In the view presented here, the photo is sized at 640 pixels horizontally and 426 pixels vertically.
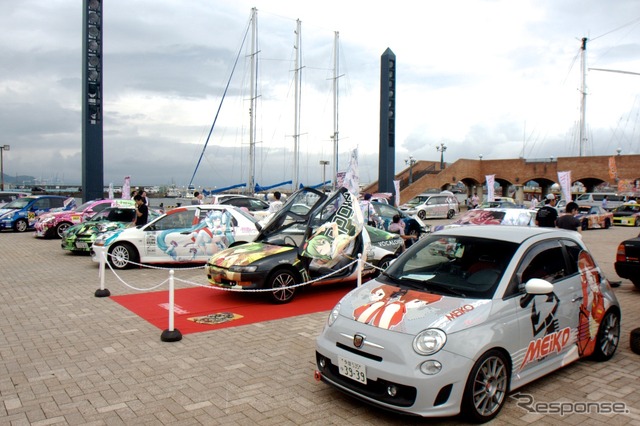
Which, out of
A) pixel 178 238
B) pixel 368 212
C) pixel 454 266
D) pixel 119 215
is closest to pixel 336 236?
pixel 454 266

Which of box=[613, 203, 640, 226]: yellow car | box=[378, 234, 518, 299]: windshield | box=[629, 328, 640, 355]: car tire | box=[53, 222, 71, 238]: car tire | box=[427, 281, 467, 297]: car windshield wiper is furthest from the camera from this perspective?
box=[613, 203, 640, 226]: yellow car

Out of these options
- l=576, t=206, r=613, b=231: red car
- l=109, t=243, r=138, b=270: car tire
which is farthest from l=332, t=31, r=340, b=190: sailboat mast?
l=109, t=243, r=138, b=270: car tire

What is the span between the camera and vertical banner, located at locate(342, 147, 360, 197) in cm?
1032

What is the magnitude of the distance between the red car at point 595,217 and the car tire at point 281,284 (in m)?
22.8

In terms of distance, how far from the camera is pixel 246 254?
314 inches

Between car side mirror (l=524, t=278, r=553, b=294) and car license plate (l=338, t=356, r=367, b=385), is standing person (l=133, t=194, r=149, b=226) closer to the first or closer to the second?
car license plate (l=338, t=356, r=367, b=385)

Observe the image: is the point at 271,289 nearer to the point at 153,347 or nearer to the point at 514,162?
the point at 153,347

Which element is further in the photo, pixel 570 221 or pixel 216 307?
pixel 570 221

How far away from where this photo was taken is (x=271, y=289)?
7652 mm

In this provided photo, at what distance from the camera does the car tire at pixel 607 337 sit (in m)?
5.37

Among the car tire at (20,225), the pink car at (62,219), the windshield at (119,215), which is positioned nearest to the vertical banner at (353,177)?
the windshield at (119,215)

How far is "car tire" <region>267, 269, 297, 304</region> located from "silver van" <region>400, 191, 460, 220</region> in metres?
23.4

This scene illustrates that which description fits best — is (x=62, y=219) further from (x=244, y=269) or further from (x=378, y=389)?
(x=378, y=389)

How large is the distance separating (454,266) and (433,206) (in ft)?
91.5
